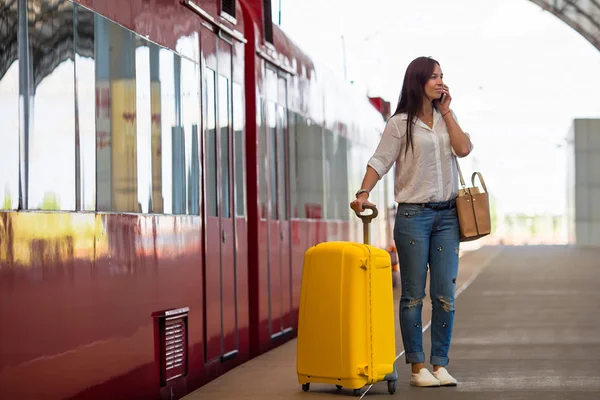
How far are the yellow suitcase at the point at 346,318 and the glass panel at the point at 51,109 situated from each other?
1.79m

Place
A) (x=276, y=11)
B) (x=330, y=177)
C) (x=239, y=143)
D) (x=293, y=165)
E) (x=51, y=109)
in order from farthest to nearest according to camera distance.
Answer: (x=330, y=177), (x=293, y=165), (x=276, y=11), (x=239, y=143), (x=51, y=109)

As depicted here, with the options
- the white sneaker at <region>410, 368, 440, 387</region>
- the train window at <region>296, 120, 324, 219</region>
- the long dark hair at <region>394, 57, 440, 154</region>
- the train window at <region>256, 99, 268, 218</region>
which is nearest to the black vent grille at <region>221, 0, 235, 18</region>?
the train window at <region>256, 99, 268, 218</region>

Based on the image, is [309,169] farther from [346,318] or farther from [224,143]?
[346,318]

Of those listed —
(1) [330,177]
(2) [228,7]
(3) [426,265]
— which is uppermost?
(2) [228,7]

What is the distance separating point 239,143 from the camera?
997cm

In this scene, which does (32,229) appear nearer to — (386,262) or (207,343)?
(386,262)

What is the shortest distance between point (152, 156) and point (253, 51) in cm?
321

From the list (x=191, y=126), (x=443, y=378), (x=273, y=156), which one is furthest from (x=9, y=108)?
(x=273, y=156)

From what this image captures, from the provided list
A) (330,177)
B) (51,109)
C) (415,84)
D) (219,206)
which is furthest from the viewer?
(330,177)

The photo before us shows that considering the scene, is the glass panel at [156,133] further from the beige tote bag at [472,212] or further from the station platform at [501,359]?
the beige tote bag at [472,212]

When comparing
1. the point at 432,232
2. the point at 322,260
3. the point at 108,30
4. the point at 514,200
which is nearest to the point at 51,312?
the point at 108,30

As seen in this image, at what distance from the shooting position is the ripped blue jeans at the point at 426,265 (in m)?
7.87

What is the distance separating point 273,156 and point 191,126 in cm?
297

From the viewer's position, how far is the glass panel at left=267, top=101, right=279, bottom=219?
11.2 meters
